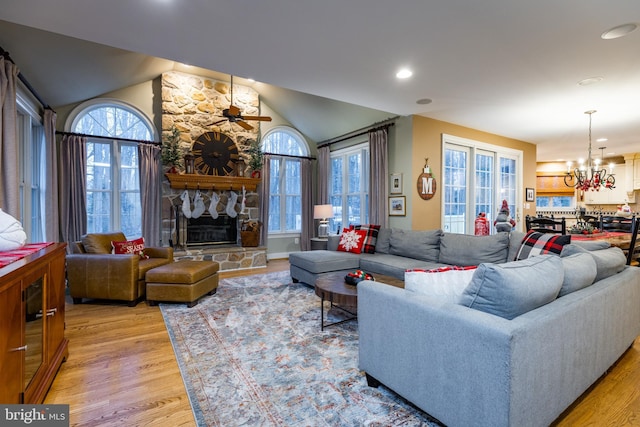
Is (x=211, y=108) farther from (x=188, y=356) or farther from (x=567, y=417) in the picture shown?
(x=567, y=417)

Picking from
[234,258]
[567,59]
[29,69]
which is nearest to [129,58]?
[29,69]

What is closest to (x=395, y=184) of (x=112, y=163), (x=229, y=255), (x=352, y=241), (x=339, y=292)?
(x=352, y=241)

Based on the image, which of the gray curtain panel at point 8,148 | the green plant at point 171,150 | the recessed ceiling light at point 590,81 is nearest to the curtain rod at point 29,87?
the gray curtain panel at point 8,148

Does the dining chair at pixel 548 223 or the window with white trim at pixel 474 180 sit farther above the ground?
the window with white trim at pixel 474 180

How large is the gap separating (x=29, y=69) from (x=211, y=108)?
2625 mm

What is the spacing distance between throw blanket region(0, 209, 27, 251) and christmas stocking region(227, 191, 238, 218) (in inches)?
156

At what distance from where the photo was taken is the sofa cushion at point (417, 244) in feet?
13.1

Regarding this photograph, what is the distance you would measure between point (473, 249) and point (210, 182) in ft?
14.4

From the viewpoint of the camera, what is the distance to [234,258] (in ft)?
18.3

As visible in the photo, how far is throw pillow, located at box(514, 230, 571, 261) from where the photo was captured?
106 inches

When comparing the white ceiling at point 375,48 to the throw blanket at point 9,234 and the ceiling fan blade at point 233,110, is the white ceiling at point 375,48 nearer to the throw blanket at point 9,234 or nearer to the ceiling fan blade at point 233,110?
the ceiling fan blade at point 233,110

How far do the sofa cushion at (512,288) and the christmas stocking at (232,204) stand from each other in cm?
495

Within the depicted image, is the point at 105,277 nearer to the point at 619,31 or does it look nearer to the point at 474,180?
the point at 619,31

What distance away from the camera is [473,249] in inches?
140
